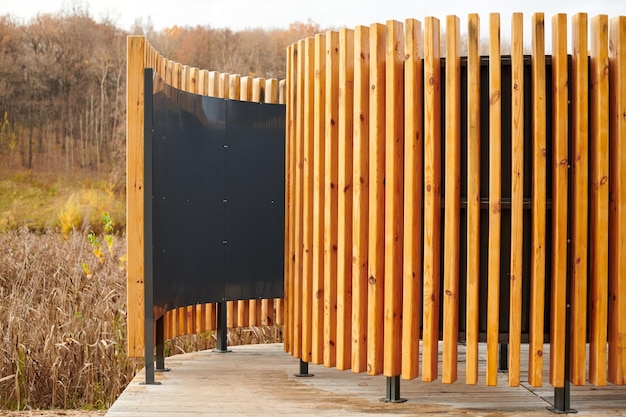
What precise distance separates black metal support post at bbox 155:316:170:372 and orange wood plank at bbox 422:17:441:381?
1.88 metres

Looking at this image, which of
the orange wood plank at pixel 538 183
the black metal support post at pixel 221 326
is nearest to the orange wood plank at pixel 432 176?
the orange wood plank at pixel 538 183

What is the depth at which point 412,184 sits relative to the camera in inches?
186

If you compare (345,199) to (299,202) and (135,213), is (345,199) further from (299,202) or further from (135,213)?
(135,213)

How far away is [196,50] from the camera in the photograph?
2038 centimetres

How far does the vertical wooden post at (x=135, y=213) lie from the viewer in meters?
5.22

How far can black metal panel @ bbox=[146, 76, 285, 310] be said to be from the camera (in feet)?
18.0

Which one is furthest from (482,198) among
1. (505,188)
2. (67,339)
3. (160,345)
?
(67,339)

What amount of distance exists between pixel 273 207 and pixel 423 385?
177cm

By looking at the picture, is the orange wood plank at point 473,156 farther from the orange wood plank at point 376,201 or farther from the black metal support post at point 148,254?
the black metal support post at point 148,254

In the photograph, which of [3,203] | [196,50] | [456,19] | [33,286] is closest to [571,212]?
[456,19]

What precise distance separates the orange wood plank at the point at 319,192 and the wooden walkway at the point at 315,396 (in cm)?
38

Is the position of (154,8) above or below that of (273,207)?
above

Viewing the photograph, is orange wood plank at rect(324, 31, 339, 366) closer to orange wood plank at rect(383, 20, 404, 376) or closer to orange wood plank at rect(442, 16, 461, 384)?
orange wood plank at rect(383, 20, 404, 376)

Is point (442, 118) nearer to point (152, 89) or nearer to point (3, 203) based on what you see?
point (152, 89)
